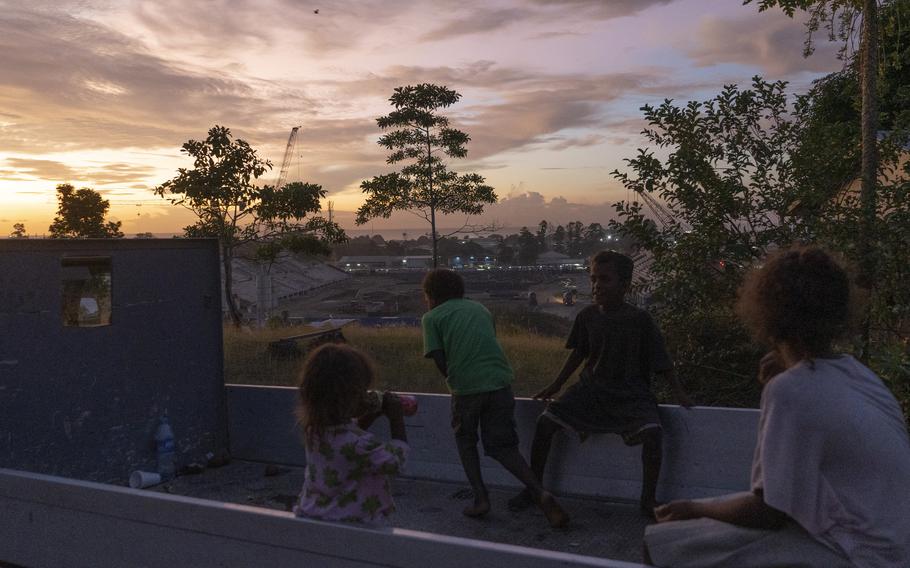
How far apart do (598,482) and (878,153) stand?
4208mm

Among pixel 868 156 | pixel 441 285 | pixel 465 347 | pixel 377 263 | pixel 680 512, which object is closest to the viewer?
pixel 680 512

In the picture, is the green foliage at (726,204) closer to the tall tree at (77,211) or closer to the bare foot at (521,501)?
the bare foot at (521,501)

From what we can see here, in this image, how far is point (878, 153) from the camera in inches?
283

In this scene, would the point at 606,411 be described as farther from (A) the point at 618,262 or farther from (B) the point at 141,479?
Result: (B) the point at 141,479

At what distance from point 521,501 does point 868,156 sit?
446 centimetres

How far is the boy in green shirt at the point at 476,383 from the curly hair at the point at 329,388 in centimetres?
181

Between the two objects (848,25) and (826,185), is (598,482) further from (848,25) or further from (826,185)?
(848,25)

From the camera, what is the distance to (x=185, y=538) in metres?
3.07

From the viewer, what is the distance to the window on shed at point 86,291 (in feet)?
17.7

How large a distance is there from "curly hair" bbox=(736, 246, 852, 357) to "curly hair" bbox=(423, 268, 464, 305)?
9.47 ft

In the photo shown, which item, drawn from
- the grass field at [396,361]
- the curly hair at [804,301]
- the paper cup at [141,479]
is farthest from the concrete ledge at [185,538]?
the grass field at [396,361]

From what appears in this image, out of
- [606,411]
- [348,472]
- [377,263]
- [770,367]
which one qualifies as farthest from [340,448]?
[377,263]

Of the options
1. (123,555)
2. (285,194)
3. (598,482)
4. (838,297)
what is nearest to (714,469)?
(598,482)

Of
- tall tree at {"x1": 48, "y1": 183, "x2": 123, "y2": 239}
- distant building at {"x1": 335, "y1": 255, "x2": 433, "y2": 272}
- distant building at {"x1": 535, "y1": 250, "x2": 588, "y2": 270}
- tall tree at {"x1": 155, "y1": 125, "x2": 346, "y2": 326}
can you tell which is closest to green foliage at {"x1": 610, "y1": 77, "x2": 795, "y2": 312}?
tall tree at {"x1": 155, "y1": 125, "x2": 346, "y2": 326}
